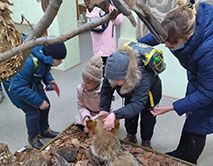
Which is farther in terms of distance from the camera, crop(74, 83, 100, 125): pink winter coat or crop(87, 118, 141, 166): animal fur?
crop(74, 83, 100, 125): pink winter coat

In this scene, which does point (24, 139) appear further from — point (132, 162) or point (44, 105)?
point (132, 162)

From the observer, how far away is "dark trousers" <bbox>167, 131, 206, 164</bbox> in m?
1.39

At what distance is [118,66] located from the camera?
3.96 feet

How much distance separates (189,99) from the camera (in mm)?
1215

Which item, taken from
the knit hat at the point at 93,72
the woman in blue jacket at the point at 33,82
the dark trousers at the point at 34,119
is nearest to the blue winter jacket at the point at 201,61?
the knit hat at the point at 93,72

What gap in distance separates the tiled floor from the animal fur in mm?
718

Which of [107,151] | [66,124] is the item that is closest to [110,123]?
[107,151]

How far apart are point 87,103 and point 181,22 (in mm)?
1037

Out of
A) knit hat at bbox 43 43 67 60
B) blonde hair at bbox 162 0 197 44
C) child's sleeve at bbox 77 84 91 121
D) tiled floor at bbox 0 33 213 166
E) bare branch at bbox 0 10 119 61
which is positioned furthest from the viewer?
tiled floor at bbox 0 33 213 166

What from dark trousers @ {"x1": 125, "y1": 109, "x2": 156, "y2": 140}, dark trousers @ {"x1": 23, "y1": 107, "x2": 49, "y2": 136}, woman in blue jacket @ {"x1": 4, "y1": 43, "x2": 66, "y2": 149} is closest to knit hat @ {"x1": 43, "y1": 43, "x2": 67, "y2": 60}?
woman in blue jacket @ {"x1": 4, "y1": 43, "x2": 66, "y2": 149}

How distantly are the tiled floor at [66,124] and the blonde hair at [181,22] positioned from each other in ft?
3.66

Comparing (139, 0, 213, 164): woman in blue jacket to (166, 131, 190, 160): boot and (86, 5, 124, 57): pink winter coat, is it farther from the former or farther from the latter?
(86, 5, 124, 57): pink winter coat

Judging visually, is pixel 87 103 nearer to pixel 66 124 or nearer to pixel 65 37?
pixel 66 124

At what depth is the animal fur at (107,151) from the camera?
121cm
